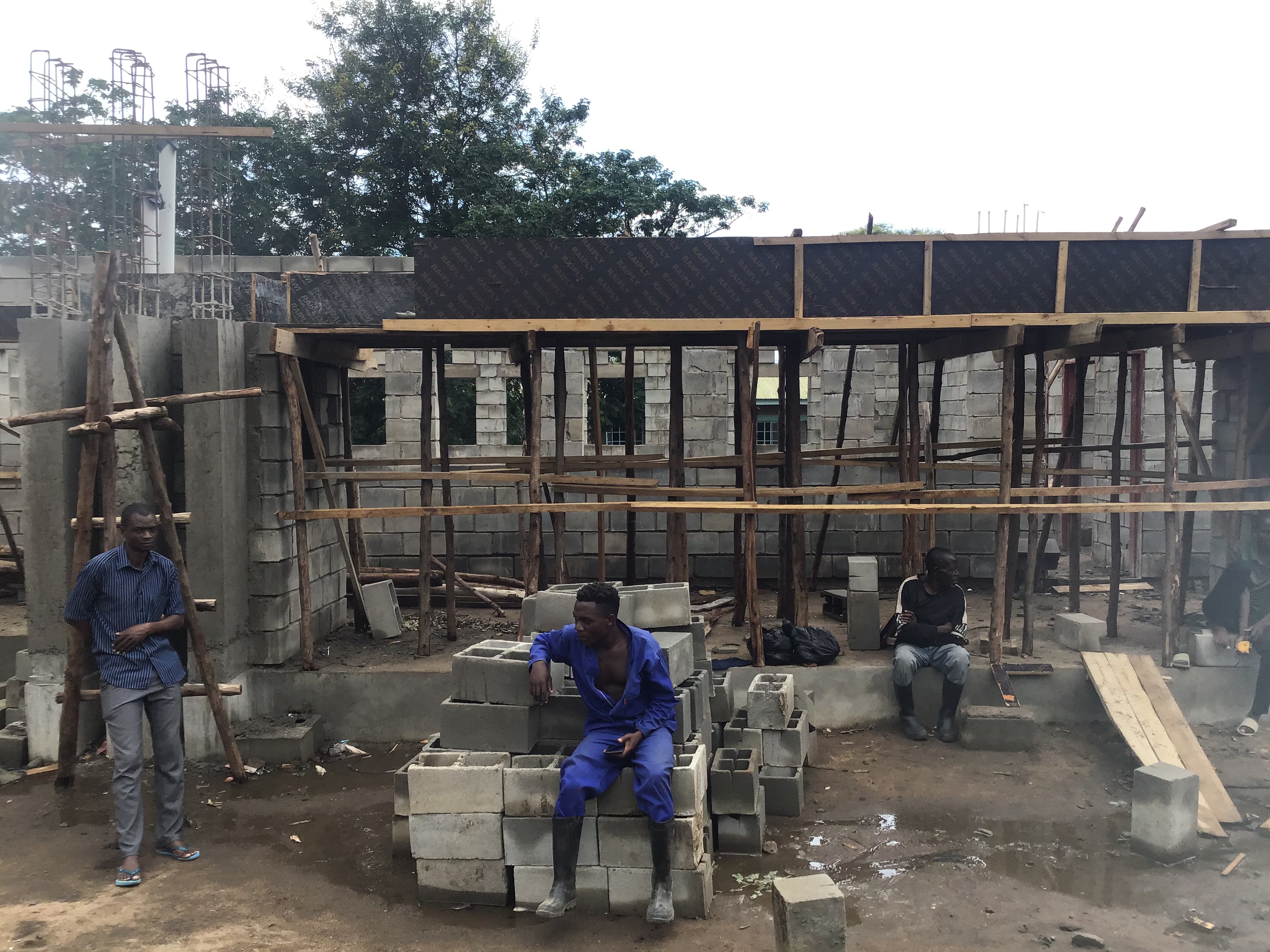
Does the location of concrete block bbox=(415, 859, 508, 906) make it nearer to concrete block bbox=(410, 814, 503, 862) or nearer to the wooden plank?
concrete block bbox=(410, 814, 503, 862)

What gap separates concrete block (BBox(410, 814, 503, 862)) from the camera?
513cm

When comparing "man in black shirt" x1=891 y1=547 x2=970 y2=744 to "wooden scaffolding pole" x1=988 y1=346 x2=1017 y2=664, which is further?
"wooden scaffolding pole" x1=988 y1=346 x2=1017 y2=664

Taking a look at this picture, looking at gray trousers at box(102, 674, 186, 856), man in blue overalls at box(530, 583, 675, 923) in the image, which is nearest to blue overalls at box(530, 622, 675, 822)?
man in blue overalls at box(530, 583, 675, 923)

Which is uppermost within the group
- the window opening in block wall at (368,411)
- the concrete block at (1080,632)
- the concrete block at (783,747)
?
the window opening in block wall at (368,411)

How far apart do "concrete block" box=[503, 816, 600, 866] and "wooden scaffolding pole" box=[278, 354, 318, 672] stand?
3429mm

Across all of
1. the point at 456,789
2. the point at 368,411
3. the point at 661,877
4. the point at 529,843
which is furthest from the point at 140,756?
the point at 368,411

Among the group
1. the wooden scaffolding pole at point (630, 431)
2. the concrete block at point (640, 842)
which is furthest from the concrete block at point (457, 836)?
the wooden scaffolding pole at point (630, 431)

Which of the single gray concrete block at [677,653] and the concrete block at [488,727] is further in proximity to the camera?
the single gray concrete block at [677,653]

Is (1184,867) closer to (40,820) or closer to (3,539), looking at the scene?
(40,820)

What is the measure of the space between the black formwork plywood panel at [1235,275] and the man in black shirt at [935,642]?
3.16 metres

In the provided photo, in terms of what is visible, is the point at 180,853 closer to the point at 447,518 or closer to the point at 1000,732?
the point at 447,518

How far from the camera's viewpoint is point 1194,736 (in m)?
6.87

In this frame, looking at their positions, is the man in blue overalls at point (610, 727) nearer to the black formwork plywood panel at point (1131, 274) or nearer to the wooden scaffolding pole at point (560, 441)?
the wooden scaffolding pole at point (560, 441)

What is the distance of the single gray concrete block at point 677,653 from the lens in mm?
Result: 5684
